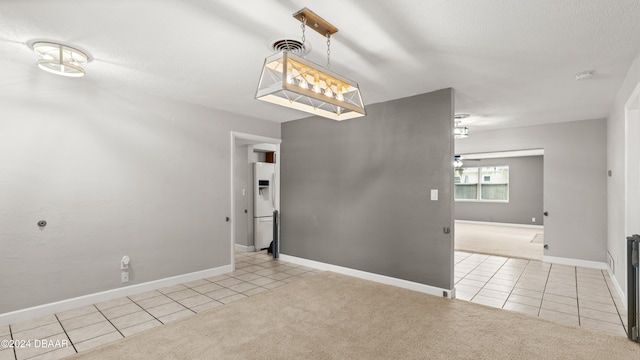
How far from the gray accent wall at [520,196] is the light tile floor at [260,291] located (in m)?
5.37

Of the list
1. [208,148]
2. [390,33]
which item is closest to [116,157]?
[208,148]

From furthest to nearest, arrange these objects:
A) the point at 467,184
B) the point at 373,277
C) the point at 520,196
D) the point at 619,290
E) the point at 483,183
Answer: the point at 467,184, the point at 483,183, the point at 520,196, the point at 373,277, the point at 619,290

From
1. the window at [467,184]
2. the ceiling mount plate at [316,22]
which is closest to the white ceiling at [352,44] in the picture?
the ceiling mount plate at [316,22]

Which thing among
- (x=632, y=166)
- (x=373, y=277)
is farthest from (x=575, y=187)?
(x=373, y=277)

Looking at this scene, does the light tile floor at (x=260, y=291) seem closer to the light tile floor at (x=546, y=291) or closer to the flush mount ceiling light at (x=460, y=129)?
the light tile floor at (x=546, y=291)

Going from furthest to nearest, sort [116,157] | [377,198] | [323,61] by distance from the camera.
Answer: [377,198]
[116,157]
[323,61]

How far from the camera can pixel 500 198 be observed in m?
10.7

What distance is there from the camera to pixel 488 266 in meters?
5.32

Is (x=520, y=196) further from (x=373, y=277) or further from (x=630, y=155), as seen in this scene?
(x=373, y=277)

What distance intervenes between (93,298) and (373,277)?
3.56m

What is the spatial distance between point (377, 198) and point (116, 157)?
350 cm

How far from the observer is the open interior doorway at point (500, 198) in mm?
9008

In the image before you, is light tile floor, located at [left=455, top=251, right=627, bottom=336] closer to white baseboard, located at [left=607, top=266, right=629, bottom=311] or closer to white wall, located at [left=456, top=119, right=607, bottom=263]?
white baseboard, located at [left=607, top=266, right=629, bottom=311]

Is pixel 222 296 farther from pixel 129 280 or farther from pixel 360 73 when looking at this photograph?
pixel 360 73
